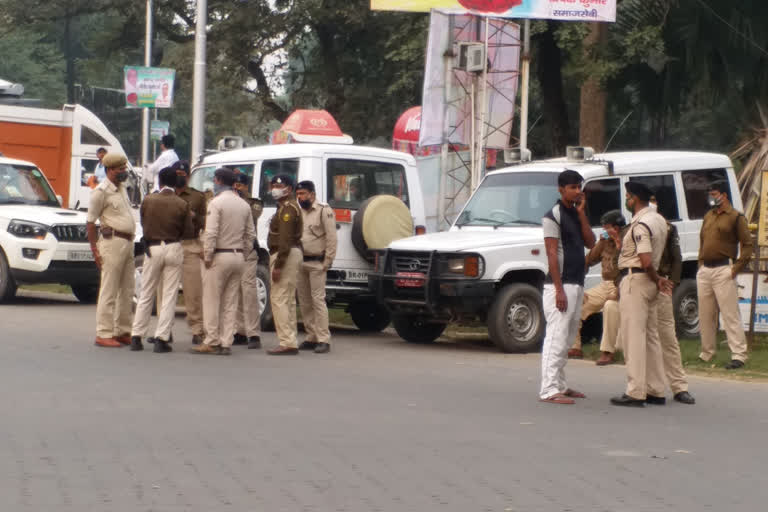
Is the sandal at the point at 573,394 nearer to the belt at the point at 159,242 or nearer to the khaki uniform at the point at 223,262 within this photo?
the khaki uniform at the point at 223,262

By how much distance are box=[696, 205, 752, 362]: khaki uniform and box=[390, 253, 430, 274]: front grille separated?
3.05 m

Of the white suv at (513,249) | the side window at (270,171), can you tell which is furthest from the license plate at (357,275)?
the side window at (270,171)

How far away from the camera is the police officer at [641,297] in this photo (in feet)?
36.6

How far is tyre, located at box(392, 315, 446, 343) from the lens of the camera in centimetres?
1672

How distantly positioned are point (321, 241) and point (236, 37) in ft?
82.9

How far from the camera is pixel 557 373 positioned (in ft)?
37.1

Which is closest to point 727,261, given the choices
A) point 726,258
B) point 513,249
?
point 726,258

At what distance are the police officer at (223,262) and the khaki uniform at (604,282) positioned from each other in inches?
147

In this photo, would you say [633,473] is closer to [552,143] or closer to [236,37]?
[552,143]

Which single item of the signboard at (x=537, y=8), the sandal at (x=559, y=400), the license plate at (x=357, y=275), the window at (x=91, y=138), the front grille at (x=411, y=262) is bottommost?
the sandal at (x=559, y=400)

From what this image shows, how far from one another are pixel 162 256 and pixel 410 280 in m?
2.87

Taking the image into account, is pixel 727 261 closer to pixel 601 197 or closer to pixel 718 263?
pixel 718 263

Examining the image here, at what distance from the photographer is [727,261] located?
14.6 metres

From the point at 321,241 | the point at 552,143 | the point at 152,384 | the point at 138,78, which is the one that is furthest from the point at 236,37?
the point at 152,384
